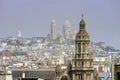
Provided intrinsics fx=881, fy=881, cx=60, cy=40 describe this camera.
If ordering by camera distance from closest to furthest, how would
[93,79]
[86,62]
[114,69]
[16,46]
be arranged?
[114,69]
[93,79]
[86,62]
[16,46]

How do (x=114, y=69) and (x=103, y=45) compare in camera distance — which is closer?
(x=114, y=69)

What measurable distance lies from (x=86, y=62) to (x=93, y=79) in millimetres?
4541

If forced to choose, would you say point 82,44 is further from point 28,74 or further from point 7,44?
point 7,44

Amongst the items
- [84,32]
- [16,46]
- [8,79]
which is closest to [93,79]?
[84,32]

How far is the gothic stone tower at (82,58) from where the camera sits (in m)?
48.9

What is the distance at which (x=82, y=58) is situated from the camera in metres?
50.6

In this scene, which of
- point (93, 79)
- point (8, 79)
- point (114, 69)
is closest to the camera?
point (114, 69)

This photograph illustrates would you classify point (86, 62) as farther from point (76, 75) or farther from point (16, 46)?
point (16, 46)

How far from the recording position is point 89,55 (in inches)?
2016

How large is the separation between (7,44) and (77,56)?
141580mm

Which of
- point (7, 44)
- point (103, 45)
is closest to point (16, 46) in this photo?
point (7, 44)

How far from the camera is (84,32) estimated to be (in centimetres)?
5212

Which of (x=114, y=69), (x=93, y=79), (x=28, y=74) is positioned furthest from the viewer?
(x=28, y=74)

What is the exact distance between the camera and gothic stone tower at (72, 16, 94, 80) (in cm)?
4888
